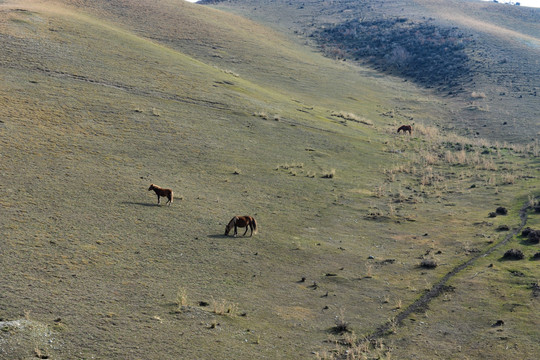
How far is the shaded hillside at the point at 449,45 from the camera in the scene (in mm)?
64131

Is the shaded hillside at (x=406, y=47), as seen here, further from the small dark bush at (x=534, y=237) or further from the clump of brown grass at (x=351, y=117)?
the small dark bush at (x=534, y=237)

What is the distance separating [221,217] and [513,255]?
13.6m

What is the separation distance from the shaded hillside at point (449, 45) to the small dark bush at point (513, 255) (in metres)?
33.9

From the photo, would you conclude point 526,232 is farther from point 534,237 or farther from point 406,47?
point 406,47

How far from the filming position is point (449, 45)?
310 feet

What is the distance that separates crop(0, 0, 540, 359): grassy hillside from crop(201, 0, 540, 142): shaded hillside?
14914 mm

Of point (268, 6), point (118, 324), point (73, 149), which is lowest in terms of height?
point (118, 324)

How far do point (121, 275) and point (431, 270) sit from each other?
12542 millimetres

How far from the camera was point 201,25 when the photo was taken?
81.5 meters

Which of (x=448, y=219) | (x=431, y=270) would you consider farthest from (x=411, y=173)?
(x=431, y=270)

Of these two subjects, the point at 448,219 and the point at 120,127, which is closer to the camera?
the point at 448,219

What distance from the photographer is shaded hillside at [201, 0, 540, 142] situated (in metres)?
64.1

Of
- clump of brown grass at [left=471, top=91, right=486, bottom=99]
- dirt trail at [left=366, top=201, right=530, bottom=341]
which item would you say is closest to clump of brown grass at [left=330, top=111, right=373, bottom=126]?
clump of brown grass at [left=471, top=91, right=486, bottom=99]

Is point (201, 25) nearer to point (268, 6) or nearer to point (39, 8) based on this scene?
point (39, 8)
